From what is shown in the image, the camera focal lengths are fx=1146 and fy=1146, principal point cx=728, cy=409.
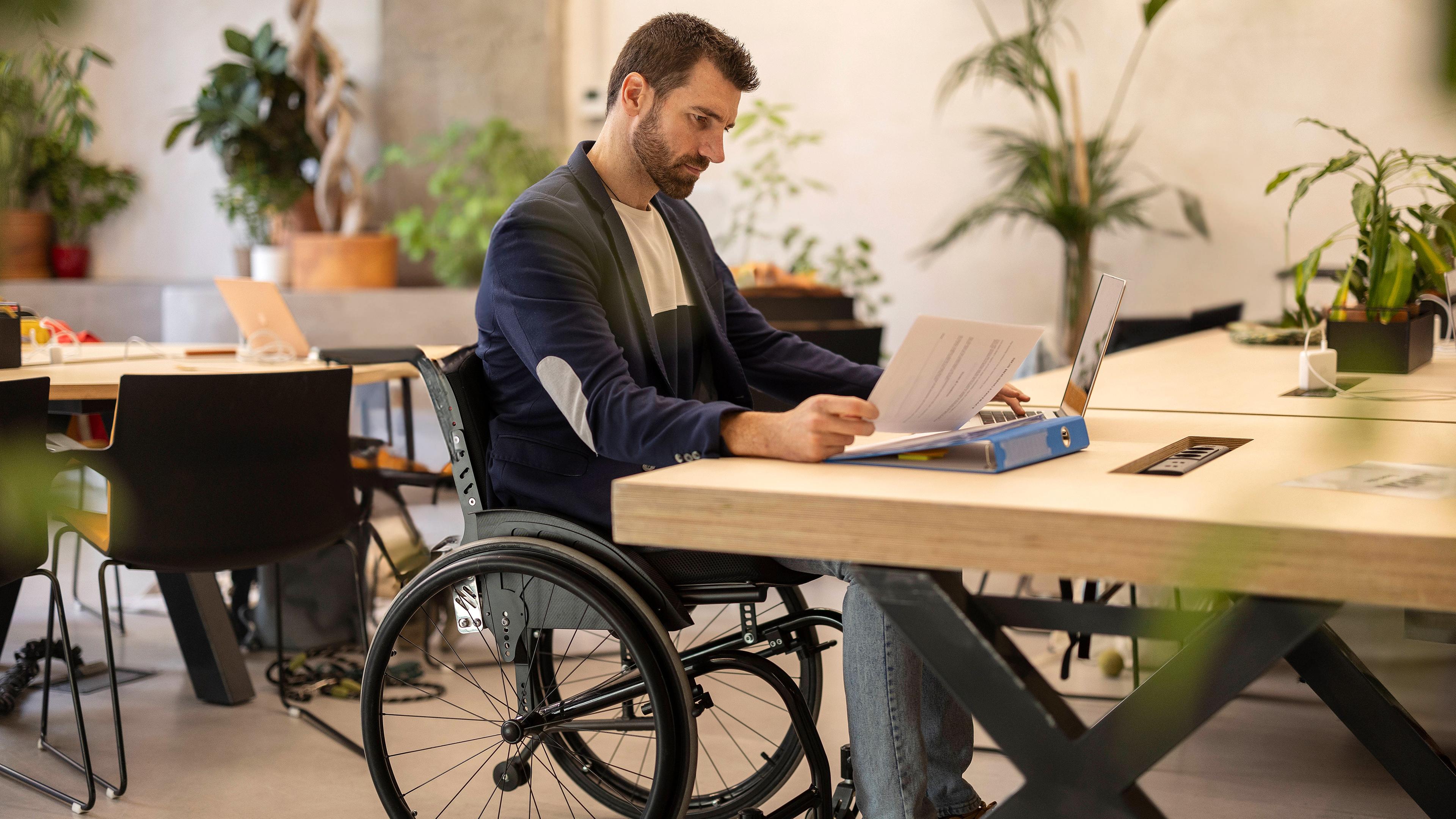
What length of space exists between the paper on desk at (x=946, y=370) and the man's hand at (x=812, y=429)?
0.03 meters

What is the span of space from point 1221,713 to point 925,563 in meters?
1.71

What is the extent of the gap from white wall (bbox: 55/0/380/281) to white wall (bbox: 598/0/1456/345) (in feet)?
4.92

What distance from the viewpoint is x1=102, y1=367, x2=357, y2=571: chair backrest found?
2.01 metres

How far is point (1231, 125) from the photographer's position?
5242 mm

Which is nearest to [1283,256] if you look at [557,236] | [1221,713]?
[1221,713]

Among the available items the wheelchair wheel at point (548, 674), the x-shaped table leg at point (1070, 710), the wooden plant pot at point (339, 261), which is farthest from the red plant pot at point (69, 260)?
the x-shaped table leg at point (1070, 710)

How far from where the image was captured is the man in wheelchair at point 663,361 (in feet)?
4.27

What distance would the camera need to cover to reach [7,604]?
7.55 ft

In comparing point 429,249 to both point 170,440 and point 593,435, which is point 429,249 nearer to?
point 170,440

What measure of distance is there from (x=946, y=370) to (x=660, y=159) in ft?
2.26

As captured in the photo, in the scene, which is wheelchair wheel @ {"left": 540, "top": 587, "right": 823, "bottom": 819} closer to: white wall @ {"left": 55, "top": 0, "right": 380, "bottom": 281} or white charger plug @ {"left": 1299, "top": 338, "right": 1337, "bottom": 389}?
white charger plug @ {"left": 1299, "top": 338, "right": 1337, "bottom": 389}

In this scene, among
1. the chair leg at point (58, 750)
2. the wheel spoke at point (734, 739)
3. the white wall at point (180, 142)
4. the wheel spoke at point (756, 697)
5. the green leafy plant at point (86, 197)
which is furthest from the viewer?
the green leafy plant at point (86, 197)

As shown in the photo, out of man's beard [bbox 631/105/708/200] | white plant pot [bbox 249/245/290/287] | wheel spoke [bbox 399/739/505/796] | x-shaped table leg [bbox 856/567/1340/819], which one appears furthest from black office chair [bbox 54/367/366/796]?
white plant pot [bbox 249/245/290/287]

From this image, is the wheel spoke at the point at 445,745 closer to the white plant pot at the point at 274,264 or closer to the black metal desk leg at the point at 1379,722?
the black metal desk leg at the point at 1379,722
